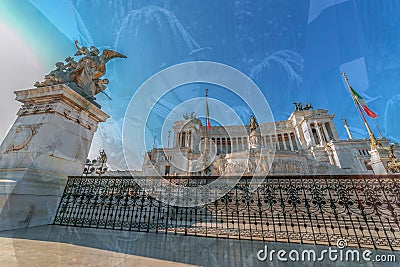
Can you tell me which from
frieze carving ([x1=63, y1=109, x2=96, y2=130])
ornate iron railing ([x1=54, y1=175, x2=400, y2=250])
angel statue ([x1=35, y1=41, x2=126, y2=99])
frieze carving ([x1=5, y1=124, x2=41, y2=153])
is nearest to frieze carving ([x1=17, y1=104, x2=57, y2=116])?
frieze carving ([x1=63, y1=109, x2=96, y2=130])

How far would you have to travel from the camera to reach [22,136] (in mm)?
4250

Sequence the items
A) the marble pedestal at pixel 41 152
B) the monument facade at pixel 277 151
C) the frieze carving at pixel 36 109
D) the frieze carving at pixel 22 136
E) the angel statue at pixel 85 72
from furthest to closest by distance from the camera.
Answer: the monument facade at pixel 277 151, the angel statue at pixel 85 72, the frieze carving at pixel 36 109, the frieze carving at pixel 22 136, the marble pedestal at pixel 41 152

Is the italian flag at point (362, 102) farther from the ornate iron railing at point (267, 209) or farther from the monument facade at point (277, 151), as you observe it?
the ornate iron railing at point (267, 209)

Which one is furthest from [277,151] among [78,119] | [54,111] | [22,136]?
[22,136]

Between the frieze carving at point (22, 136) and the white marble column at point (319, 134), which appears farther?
the white marble column at point (319, 134)

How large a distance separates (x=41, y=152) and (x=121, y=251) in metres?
3.56

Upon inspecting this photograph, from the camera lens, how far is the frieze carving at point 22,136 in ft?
13.6

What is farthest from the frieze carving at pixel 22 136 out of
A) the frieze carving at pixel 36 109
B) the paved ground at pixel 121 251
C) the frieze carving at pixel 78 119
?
the paved ground at pixel 121 251

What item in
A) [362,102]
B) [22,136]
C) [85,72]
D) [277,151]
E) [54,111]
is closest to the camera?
[22,136]

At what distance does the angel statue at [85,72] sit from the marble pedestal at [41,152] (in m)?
0.48

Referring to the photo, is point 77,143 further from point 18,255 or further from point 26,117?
point 18,255

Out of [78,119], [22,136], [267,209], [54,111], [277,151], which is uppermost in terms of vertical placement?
[277,151]

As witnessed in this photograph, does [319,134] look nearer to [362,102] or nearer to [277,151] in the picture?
[277,151]

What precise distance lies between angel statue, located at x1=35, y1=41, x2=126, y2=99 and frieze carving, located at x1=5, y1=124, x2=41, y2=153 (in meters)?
1.45
